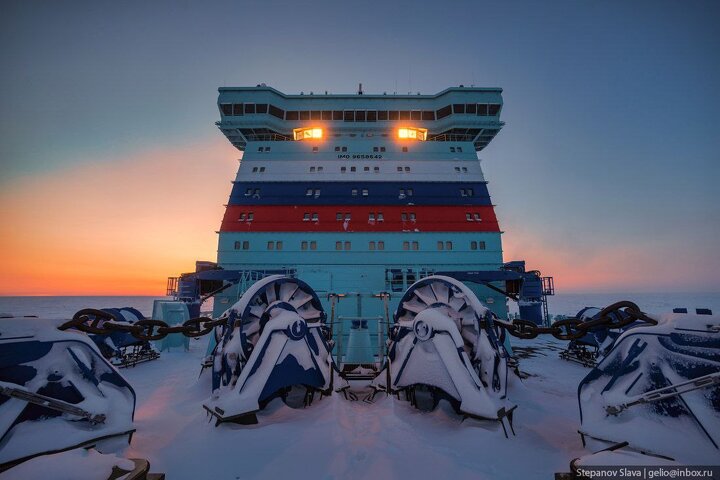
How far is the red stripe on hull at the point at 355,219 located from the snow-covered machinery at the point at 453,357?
1071 cm

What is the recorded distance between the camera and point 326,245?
16.0 m

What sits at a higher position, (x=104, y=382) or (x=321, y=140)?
(x=321, y=140)

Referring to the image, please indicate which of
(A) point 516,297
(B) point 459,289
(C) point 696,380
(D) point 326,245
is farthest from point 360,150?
(C) point 696,380

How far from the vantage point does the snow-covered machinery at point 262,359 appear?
404cm

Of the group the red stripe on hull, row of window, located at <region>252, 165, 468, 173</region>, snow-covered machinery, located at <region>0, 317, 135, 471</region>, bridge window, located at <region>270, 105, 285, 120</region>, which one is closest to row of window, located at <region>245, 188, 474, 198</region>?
the red stripe on hull

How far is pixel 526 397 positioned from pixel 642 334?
3869 mm

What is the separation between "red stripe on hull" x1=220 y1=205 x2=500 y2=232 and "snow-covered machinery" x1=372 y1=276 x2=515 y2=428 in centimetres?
1071

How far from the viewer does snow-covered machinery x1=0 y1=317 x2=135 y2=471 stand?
2711 mm

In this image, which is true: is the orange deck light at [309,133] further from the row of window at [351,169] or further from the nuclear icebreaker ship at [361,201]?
the row of window at [351,169]

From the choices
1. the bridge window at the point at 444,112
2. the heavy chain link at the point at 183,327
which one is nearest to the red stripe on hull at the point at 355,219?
the bridge window at the point at 444,112

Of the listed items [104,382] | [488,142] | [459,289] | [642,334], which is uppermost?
[488,142]

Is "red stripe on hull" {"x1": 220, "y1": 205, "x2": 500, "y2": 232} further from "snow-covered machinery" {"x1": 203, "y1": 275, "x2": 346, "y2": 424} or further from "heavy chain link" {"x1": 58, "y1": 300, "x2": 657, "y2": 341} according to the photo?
"heavy chain link" {"x1": 58, "y1": 300, "x2": 657, "y2": 341}

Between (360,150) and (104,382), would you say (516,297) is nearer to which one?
(360,150)

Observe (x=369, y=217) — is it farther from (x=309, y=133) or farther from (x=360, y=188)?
(x=309, y=133)
